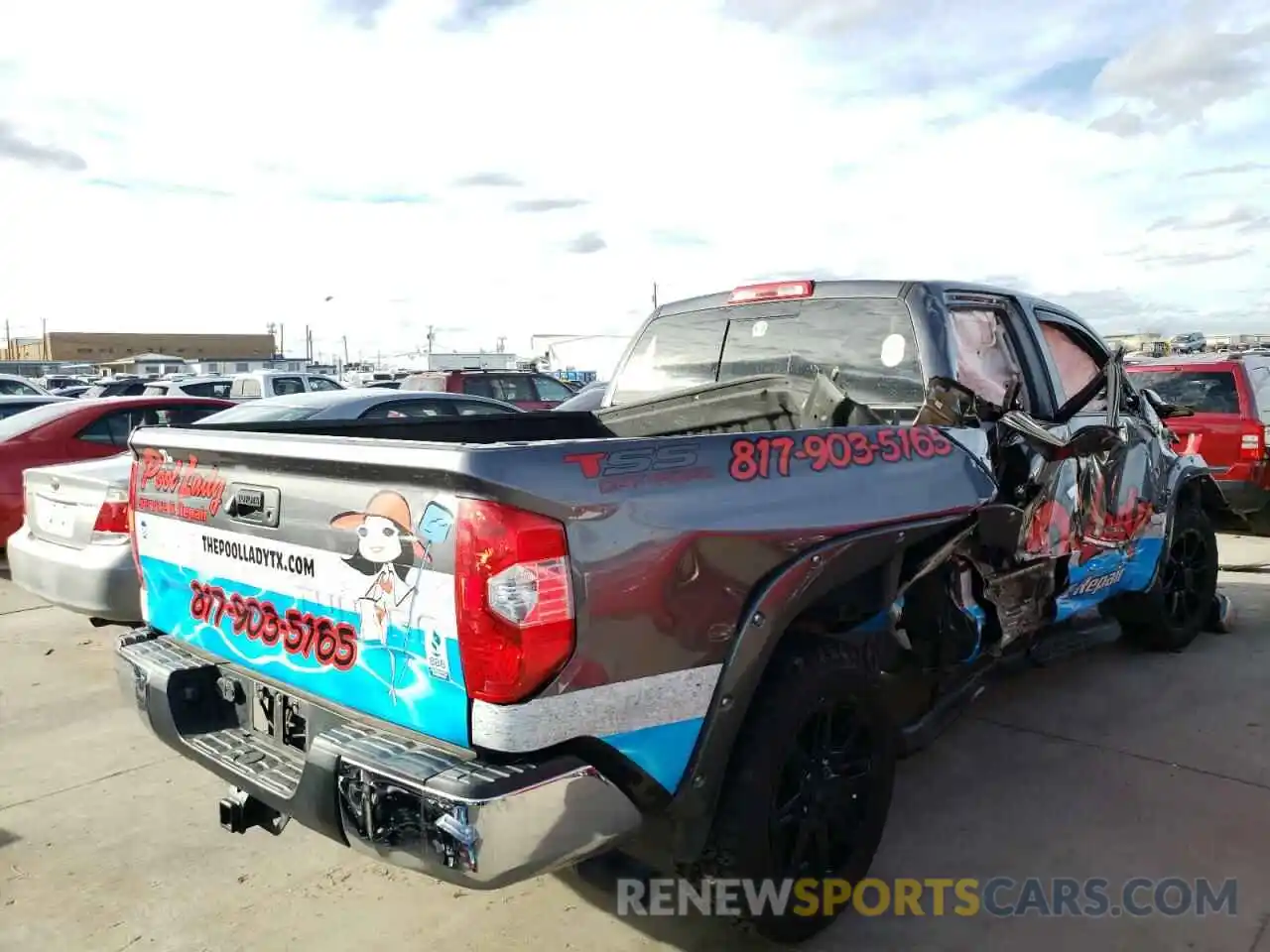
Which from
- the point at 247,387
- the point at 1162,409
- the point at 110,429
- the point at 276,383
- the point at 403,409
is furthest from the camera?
the point at 247,387

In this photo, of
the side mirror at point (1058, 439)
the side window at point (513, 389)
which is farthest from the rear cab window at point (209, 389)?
the side mirror at point (1058, 439)

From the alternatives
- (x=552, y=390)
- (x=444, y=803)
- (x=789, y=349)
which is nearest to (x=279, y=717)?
(x=444, y=803)

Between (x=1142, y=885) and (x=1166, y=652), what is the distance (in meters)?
2.88

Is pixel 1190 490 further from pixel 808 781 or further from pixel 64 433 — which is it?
pixel 64 433

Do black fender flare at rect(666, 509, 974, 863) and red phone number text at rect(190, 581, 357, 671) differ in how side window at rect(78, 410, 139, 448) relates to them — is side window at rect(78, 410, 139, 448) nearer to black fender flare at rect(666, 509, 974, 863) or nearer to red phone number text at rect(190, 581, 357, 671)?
red phone number text at rect(190, 581, 357, 671)

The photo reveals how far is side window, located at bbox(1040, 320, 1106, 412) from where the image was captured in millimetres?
4617

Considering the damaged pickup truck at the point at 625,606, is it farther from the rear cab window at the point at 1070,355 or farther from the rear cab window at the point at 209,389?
the rear cab window at the point at 209,389

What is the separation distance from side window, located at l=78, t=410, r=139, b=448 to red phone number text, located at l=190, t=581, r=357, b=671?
5.74 metres

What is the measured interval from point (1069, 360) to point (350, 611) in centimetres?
378

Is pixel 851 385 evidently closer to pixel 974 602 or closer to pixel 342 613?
pixel 974 602

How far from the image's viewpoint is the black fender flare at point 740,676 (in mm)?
2475

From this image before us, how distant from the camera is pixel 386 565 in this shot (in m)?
2.32

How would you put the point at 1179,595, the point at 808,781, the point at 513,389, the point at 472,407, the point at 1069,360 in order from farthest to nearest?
the point at 513,389
the point at 472,407
the point at 1179,595
the point at 1069,360
the point at 808,781

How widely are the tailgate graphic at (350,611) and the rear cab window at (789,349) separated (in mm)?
2094
